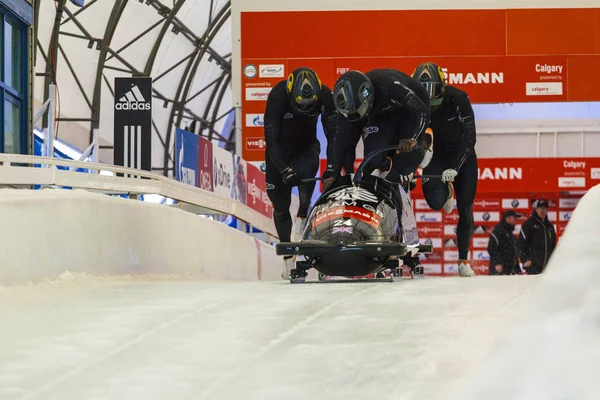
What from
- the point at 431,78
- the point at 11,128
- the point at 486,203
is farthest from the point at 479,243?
the point at 431,78

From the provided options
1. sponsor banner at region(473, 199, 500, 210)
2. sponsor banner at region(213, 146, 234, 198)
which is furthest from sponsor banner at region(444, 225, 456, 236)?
sponsor banner at region(213, 146, 234, 198)

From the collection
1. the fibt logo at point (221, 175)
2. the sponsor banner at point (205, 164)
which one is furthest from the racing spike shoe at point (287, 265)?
the fibt logo at point (221, 175)

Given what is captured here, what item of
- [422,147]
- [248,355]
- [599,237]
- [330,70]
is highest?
[330,70]

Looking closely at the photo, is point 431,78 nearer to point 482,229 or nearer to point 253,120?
point 253,120

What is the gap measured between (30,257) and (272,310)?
2311 mm

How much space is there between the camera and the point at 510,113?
1688 cm

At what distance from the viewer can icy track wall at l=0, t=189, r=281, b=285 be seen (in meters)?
6.42

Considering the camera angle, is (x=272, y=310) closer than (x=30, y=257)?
Yes

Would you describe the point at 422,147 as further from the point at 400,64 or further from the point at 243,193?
the point at 400,64

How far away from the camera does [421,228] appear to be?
17562 mm

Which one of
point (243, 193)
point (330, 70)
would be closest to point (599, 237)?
point (243, 193)

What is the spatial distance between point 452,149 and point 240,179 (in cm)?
580

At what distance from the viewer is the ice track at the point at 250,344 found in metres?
3.21

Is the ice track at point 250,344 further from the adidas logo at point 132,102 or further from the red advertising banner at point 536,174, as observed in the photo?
the red advertising banner at point 536,174
